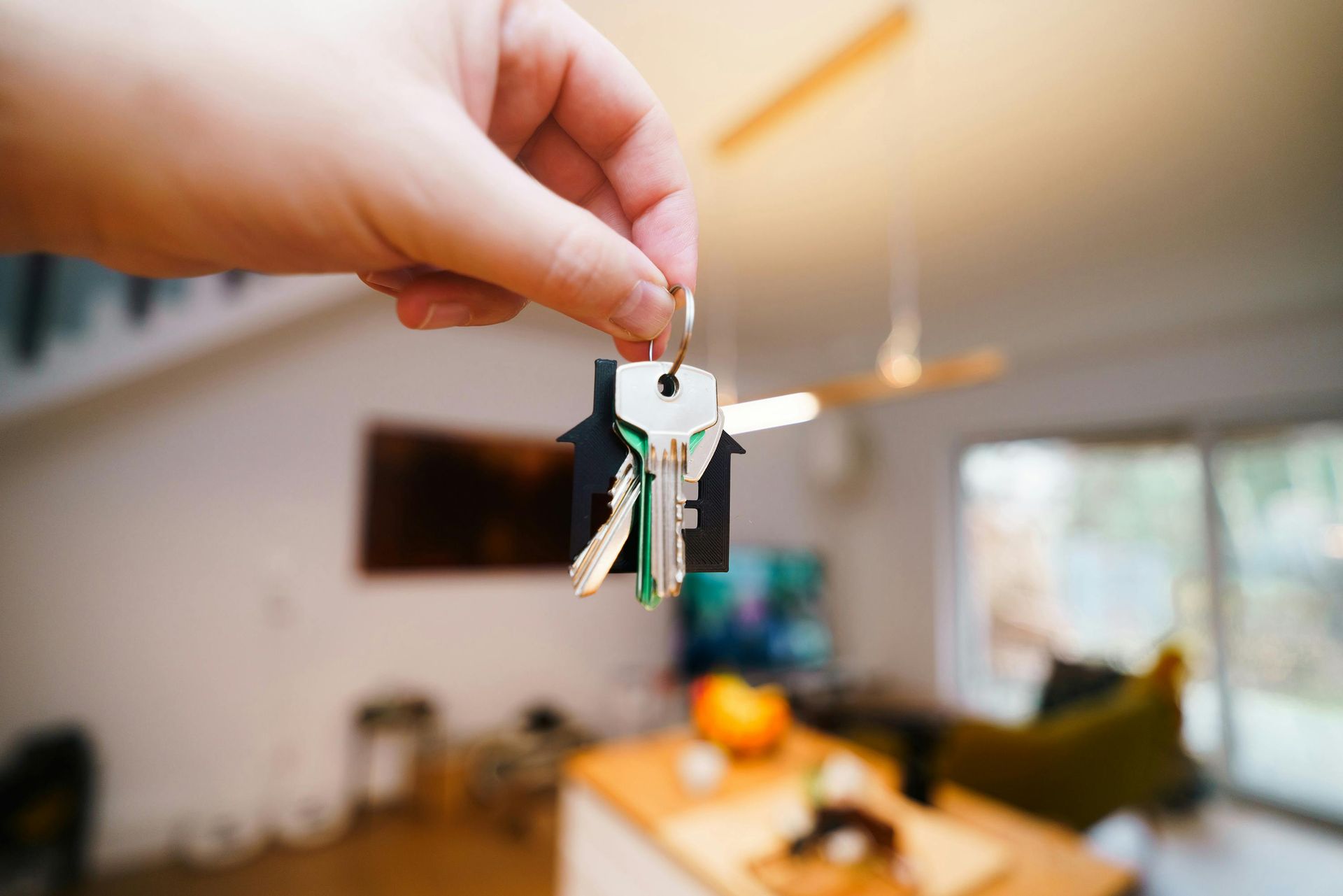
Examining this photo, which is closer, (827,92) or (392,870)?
(827,92)

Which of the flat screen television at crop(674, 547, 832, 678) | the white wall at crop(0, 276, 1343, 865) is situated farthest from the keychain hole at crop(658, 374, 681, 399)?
the flat screen television at crop(674, 547, 832, 678)

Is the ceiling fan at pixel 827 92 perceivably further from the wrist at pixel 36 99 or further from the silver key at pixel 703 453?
the wrist at pixel 36 99

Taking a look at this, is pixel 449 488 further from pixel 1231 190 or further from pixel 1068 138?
pixel 1231 190

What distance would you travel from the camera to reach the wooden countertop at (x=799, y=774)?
1.17m

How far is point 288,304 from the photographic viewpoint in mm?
1935

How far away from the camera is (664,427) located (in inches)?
8.9

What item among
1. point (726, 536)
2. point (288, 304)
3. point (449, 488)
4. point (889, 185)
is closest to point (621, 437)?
point (726, 536)

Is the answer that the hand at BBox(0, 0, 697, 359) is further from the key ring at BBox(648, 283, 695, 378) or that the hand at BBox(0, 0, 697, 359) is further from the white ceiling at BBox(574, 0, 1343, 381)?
the white ceiling at BBox(574, 0, 1343, 381)

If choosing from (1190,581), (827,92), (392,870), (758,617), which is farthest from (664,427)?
(758,617)

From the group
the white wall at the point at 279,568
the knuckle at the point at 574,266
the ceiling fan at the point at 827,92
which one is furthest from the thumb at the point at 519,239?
the white wall at the point at 279,568

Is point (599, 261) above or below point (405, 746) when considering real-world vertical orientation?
above

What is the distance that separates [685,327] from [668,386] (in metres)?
0.03

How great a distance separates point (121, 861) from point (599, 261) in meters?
3.66

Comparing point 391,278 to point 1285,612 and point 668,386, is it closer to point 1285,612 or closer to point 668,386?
point 668,386
